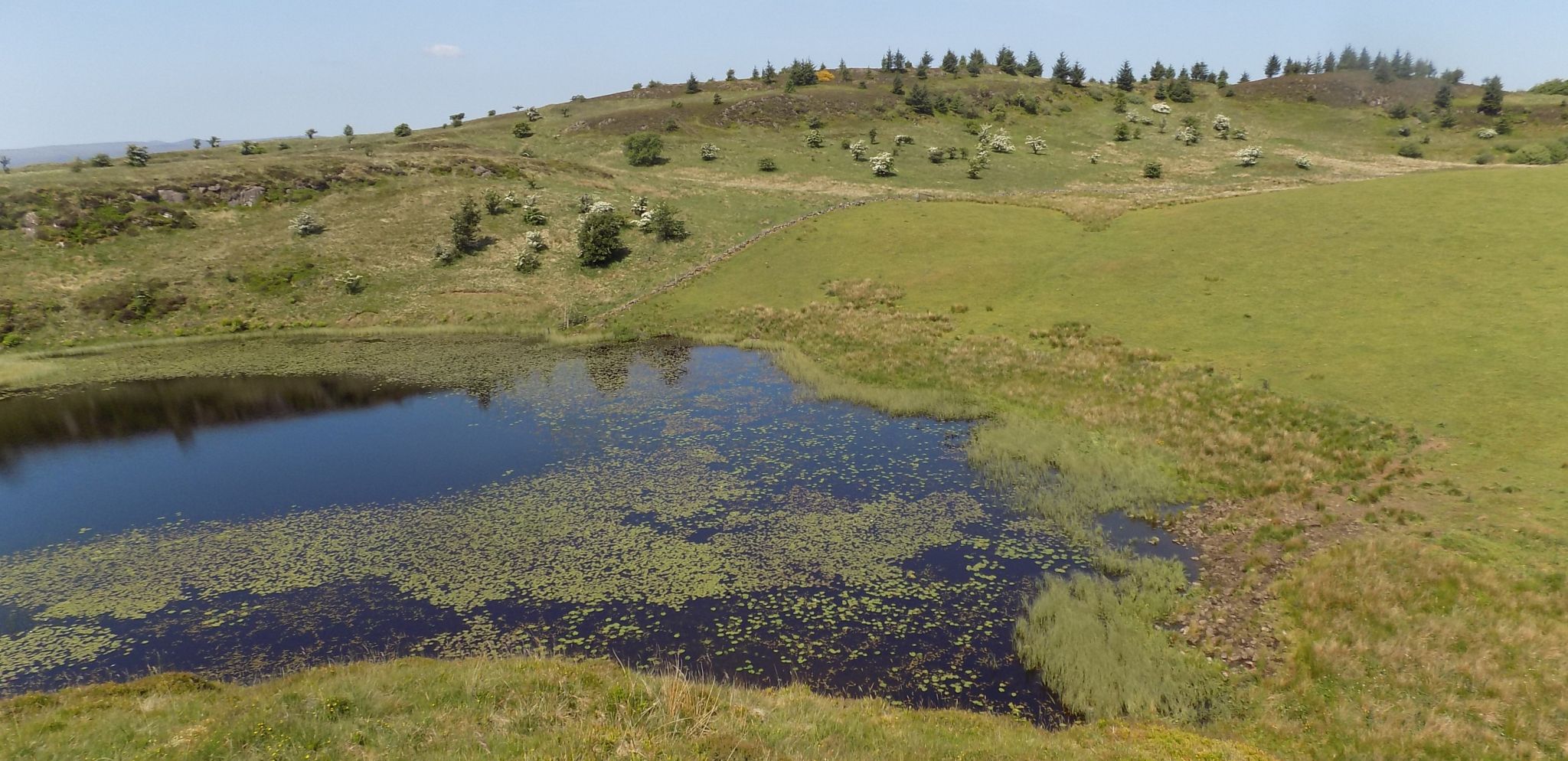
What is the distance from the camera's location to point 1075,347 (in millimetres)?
40781

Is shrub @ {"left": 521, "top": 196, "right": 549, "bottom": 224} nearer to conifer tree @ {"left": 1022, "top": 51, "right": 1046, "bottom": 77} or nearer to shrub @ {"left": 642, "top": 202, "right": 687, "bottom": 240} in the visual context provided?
shrub @ {"left": 642, "top": 202, "right": 687, "bottom": 240}

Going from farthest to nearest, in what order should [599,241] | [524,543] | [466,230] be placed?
[466,230] → [599,241] → [524,543]

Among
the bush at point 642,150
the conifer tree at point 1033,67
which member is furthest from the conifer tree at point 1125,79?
the bush at point 642,150

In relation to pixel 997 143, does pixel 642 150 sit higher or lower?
higher

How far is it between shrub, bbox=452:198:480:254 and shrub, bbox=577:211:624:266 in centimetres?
1132

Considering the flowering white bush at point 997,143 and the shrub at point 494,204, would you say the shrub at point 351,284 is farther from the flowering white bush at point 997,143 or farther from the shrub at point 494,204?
the flowering white bush at point 997,143

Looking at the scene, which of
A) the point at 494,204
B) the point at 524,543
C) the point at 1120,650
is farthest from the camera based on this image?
the point at 494,204

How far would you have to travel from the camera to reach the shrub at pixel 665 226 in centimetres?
7112

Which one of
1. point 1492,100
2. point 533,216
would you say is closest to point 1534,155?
point 1492,100

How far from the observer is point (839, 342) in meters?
46.7

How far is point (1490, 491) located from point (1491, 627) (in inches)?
379

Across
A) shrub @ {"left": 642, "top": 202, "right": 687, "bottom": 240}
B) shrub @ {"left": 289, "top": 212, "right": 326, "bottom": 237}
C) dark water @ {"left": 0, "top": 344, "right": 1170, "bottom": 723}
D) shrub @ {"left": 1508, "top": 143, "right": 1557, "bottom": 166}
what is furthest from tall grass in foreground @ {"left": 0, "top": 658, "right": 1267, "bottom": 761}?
shrub @ {"left": 1508, "top": 143, "right": 1557, "bottom": 166}

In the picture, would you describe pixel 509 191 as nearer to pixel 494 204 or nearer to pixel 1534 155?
pixel 494 204

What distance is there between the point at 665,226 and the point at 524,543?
173ft
